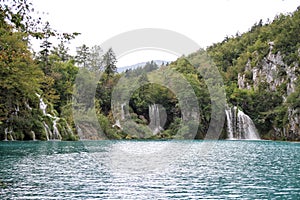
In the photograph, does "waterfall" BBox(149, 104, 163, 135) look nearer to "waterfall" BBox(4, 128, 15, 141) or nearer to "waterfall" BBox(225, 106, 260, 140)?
"waterfall" BBox(225, 106, 260, 140)

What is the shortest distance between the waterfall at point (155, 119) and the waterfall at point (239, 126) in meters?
11.3

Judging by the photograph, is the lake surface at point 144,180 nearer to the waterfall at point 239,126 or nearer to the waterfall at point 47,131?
the waterfall at point 47,131

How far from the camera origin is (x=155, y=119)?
68.1m

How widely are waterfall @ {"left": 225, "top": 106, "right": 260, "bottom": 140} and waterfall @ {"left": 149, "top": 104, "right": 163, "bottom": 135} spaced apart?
1130cm

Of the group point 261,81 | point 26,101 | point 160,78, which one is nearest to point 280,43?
point 261,81

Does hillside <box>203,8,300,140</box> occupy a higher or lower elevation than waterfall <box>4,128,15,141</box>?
higher

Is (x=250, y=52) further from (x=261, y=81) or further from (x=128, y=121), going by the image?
(x=128, y=121)

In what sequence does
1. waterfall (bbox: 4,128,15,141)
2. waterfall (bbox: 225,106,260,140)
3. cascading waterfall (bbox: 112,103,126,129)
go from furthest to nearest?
1. waterfall (bbox: 225,106,260,140)
2. cascading waterfall (bbox: 112,103,126,129)
3. waterfall (bbox: 4,128,15,141)

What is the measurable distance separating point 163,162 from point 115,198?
33.2 feet

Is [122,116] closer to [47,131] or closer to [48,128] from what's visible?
[48,128]

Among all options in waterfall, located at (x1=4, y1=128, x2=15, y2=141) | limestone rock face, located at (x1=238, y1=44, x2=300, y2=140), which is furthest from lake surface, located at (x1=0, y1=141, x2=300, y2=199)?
limestone rock face, located at (x1=238, y1=44, x2=300, y2=140)

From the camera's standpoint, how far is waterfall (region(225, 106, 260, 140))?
2468 inches

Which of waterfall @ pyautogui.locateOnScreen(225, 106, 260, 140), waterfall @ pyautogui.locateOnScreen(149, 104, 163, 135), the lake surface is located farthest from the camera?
waterfall @ pyautogui.locateOnScreen(149, 104, 163, 135)

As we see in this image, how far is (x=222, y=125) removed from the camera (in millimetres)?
64875
